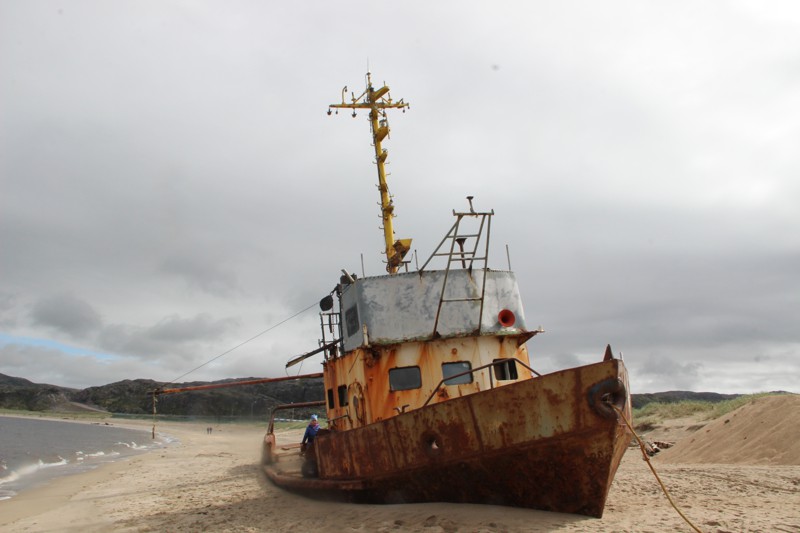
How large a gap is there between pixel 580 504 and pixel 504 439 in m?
1.16

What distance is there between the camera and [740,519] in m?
6.76

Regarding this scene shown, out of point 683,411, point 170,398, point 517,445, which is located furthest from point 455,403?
point 170,398

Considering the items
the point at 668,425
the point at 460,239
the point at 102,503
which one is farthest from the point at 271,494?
the point at 668,425

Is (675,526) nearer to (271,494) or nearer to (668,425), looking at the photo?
(271,494)

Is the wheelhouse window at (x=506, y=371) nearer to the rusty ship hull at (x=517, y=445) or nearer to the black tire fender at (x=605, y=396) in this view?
the rusty ship hull at (x=517, y=445)

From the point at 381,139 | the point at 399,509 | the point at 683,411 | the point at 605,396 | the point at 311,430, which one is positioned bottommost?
the point at 683,411

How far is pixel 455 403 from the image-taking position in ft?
24.1

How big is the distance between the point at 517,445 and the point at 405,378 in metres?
2.77

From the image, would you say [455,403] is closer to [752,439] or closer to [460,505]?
[460,505]

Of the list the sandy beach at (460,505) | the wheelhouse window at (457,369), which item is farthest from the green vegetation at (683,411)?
the wheelhouse window at (457,369)

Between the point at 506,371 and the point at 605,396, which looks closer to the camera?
the point at 605,396

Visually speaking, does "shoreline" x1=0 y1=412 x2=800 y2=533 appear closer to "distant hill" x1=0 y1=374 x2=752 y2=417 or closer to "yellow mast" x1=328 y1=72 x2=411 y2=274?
"yellow mast" x1=328 y1=72 x2=411 y2=274

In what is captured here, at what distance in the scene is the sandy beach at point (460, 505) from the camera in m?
6.83

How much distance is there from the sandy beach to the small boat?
0.36 m
